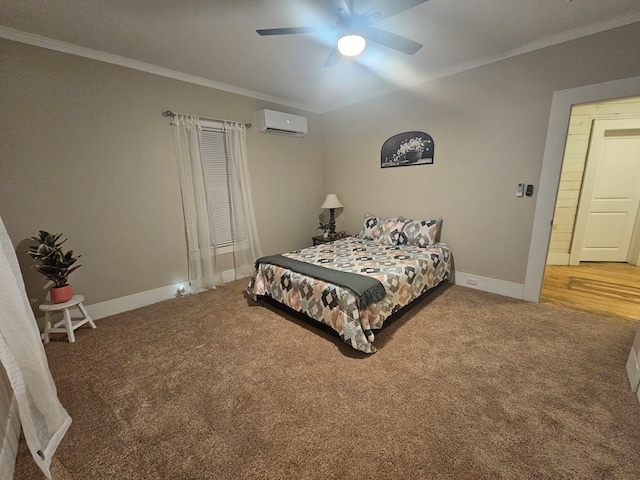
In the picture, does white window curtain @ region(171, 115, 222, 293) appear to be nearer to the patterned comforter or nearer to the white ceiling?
Answer: the white ceiling

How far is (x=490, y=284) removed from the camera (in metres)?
3.03

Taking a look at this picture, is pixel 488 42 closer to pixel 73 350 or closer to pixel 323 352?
pixel 323 352

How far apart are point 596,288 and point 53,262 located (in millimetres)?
5699

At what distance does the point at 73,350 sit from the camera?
2139 millimetres

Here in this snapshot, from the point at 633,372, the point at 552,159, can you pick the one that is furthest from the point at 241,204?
the point at 633,372

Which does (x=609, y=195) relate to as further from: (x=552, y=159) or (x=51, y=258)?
(x=51, y=258)

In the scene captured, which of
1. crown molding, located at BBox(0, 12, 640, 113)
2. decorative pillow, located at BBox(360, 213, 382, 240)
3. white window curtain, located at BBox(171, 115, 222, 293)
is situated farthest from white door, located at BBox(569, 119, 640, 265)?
white window curtain, located at BBox(171, 115, 222, 293)

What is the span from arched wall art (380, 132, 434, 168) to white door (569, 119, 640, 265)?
249cm

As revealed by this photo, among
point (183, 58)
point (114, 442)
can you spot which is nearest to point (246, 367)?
point (114, 442)

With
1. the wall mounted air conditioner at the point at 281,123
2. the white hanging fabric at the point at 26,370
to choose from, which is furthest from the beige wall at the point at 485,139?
the white hanging fabric at the point at 26,370

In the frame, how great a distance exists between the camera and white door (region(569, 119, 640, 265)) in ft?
11.9

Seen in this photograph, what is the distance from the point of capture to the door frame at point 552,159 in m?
2.17

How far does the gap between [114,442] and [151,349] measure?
2.81 feet

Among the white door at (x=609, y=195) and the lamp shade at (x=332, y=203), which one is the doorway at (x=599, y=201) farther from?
the lamp shade at (x=332, y=203)
